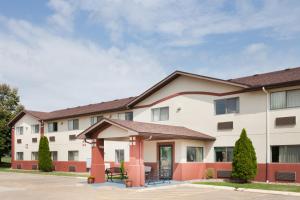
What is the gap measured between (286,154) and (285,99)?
298 centimetres

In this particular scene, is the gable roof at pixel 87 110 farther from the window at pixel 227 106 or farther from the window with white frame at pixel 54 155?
the window at pixel 227 106

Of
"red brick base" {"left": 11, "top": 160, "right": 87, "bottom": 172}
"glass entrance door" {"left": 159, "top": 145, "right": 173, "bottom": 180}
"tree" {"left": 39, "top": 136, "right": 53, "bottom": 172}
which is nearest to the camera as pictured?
"glass entrance door" {"left": 159, "top": 145, "right": 173, "bottom": 180}

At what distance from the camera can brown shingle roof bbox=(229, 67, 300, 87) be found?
21188 millimetres

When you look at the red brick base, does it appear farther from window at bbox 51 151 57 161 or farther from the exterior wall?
window at bbox 51 151 57 161

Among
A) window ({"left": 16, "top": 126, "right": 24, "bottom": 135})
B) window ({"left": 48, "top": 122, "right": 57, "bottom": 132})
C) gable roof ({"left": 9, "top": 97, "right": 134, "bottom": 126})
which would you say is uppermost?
gable roof ({"left": 9, "top": 97, "right": 134, "bottom": 126})

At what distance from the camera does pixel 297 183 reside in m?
20.5

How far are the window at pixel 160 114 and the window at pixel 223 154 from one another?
4668mm

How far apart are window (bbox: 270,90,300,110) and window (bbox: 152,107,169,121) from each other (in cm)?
807

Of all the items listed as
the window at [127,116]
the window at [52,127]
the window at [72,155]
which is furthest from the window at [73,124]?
the window at [127,116]

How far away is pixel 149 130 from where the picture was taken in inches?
841

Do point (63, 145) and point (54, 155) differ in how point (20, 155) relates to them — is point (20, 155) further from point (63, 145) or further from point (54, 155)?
point (63, 145)

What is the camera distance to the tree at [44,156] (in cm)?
3822

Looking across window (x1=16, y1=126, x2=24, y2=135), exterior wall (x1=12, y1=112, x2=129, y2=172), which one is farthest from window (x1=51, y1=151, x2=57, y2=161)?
window (x1=16, y1=126, x2=24, y2=135)

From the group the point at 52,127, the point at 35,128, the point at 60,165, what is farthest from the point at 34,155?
the point at 60,165
